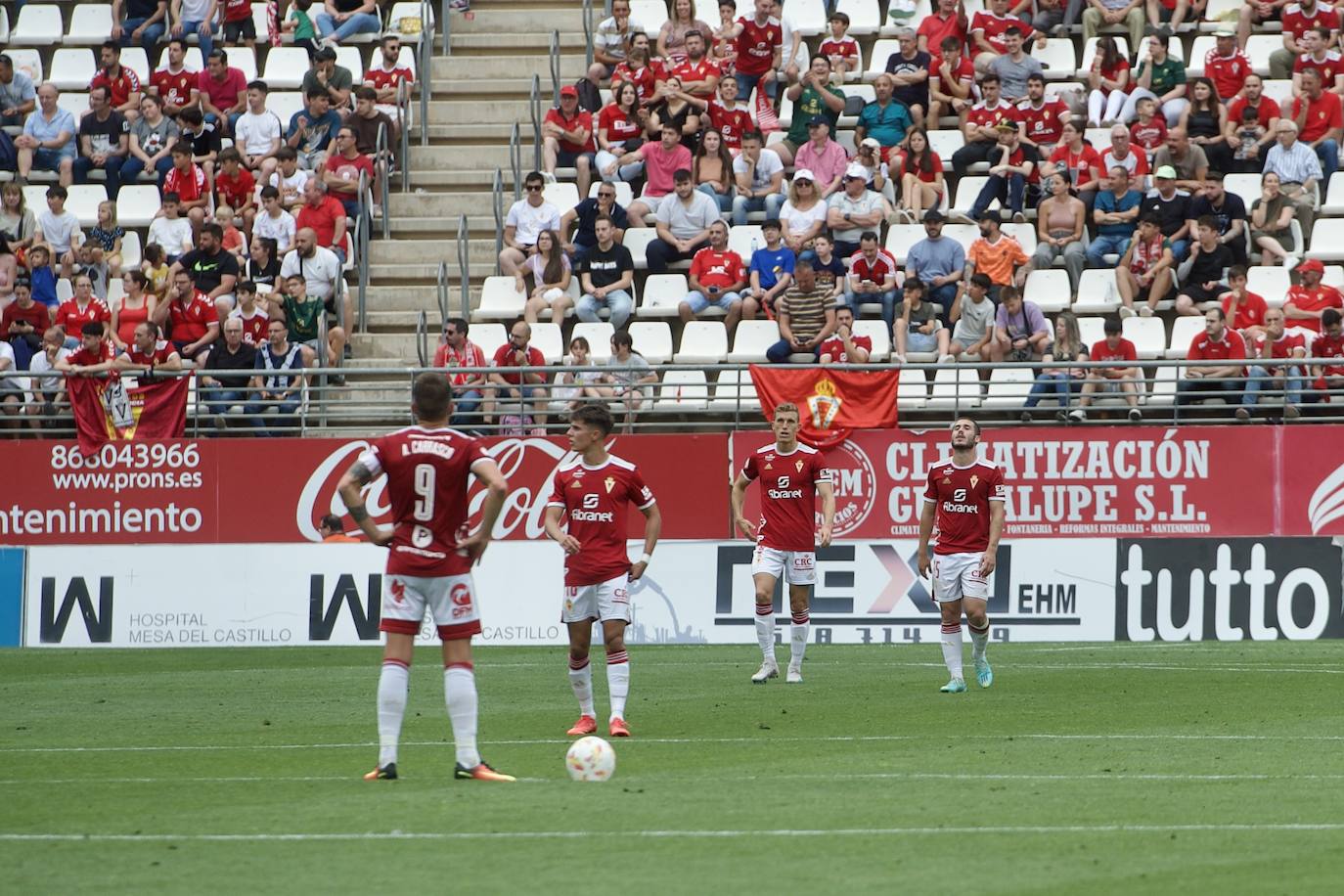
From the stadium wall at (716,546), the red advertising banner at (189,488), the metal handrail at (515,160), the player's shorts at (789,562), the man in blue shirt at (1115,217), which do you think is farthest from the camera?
the metal handrail at (515,160)

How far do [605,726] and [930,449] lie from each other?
1010 centimetres

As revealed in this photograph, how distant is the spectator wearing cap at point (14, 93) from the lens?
2947cm

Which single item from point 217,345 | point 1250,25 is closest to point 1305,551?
point 1250,25

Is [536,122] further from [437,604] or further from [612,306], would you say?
[437,604]

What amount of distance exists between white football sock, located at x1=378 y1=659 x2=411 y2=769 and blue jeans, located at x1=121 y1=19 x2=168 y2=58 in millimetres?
22345

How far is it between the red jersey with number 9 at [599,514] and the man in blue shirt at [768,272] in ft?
38.7

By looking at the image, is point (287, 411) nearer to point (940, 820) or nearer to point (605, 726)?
point (605, 726)

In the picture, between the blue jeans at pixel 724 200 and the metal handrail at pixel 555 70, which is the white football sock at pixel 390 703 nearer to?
the blue jeans at pixel 724 200

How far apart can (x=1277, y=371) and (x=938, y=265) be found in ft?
14.6

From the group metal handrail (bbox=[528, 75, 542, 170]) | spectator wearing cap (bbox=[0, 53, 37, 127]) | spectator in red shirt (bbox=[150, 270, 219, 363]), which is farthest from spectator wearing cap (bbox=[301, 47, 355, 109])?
spectator wearing cap (bbox=[0, 53, 37, 127])

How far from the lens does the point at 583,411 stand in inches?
518

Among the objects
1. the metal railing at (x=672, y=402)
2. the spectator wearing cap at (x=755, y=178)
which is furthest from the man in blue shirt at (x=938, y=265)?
the spectator wearing cap at (x=755, y=178)

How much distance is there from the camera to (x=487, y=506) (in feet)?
34.1

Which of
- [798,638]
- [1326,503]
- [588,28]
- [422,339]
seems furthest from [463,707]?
[588,28]
